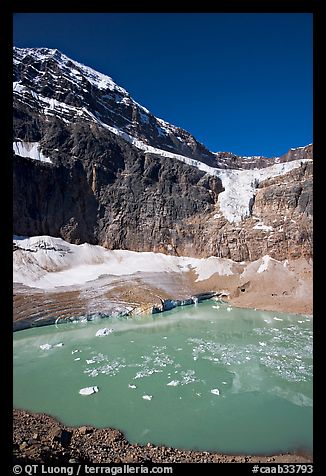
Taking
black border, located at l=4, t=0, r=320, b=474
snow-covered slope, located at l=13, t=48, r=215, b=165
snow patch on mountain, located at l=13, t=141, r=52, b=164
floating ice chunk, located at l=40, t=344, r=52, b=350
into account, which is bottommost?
floating ice chunk, located at l=40, t=344, r=52, b=350

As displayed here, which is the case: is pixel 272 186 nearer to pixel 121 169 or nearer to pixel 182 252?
pixel 182 252

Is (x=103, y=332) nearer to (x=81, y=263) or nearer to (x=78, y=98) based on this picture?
(x=81, y=263)

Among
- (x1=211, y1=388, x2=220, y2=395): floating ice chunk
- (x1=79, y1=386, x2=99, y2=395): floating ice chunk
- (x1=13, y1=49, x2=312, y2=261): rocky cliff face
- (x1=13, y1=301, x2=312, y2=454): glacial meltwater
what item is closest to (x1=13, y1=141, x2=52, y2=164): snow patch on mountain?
(x1=13, y1=49, x2=312, y2=261): rocky cliff face

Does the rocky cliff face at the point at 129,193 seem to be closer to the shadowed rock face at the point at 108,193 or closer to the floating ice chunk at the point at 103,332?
the shadowed rock face at the point at 108,193

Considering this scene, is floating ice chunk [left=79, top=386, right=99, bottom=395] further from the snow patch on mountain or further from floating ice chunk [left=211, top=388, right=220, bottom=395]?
the snow patch on mountain

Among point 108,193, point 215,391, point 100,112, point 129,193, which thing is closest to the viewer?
point 215,391

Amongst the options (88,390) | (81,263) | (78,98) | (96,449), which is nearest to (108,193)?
(81,263)
